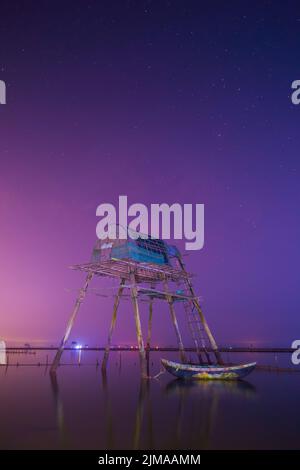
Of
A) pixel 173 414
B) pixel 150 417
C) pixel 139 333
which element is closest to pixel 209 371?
pixel 139 333

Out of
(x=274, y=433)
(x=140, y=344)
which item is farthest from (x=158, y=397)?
(x=274, y=433)

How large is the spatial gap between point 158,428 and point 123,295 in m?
19.1

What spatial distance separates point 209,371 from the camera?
29469 millimetres

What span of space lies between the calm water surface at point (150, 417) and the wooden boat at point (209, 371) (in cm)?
99

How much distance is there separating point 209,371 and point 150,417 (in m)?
13.3

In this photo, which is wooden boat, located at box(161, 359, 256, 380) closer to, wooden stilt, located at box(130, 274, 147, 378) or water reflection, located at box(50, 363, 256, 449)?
water reflection, located at box(50, 363, 256, 449)

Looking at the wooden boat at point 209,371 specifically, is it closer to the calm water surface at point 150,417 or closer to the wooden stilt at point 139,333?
the calm water surface at point 150,417

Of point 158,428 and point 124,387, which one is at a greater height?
point 158,428

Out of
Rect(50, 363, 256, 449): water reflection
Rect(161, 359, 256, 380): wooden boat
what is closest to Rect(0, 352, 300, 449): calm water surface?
Rect(50, 363, 256, 449): water reflection

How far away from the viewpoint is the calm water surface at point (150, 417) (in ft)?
43.4

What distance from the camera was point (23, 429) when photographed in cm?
1491

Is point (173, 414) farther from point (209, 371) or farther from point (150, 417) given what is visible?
point (209, 371)

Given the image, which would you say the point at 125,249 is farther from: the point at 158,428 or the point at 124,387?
the point at 158,428

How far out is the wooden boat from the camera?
29.6m
